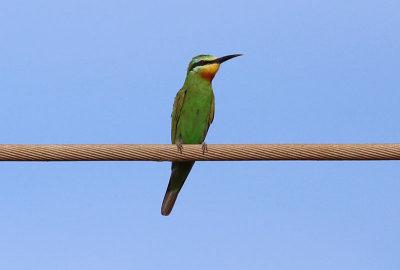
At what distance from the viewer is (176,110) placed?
5.67 m

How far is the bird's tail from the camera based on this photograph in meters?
5.33

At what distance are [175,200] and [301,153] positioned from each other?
1.97 meters

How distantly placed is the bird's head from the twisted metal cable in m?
1.98

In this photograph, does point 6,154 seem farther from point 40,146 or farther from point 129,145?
point 129,145

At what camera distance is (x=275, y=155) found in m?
3.66

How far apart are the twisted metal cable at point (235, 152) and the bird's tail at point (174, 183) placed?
1.55 m

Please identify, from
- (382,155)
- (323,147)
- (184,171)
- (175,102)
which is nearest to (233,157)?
(323,147)

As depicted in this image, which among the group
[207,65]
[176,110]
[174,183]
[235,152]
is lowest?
[174,183]

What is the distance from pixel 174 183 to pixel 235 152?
5.67 ft

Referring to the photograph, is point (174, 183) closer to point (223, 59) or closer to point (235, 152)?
point (223, 59)

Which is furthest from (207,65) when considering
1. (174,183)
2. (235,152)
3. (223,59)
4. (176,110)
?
(235,152)

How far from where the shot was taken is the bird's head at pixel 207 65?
5.66 metres

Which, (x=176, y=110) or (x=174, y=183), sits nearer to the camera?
(x=174, y=183)

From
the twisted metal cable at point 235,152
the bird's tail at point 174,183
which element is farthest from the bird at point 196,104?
the twisted metal cable at point 235,152
